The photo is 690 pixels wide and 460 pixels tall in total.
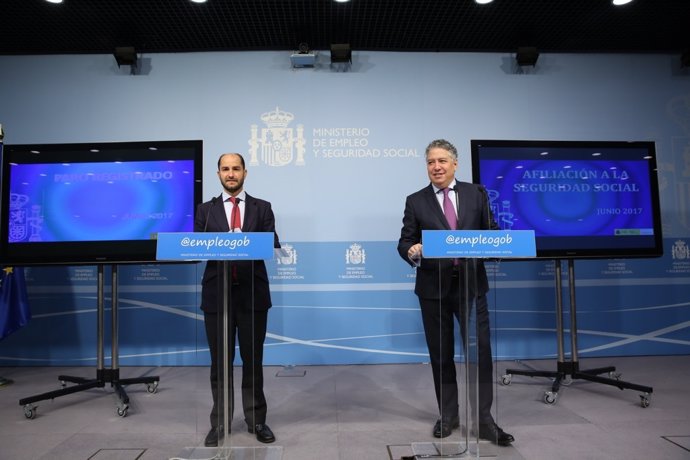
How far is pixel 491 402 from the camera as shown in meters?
2.33

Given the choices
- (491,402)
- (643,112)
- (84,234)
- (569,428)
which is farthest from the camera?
(643,112)

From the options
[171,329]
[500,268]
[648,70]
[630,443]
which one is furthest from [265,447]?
[648,70]

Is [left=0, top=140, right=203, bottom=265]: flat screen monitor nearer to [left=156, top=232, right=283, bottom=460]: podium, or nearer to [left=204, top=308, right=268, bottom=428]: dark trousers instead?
[left=204, top=308, right=268, bottom=428]: dark trousers

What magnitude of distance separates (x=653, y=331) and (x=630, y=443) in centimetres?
266

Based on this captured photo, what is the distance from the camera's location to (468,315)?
7.49 feet

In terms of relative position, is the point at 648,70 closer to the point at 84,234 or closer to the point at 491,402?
the point at 491,402

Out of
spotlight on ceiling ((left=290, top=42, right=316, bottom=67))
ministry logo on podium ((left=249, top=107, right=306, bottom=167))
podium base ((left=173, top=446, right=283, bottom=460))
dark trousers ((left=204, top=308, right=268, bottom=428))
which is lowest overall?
podium base ((left=173, top=446, right=283, bottom=460))

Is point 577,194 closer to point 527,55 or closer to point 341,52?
point 527,55

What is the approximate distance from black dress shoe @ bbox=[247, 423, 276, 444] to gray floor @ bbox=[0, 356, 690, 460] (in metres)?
0.05

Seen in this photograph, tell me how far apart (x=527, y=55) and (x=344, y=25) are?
6.36 feet

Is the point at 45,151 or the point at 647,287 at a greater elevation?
the point at 45,151

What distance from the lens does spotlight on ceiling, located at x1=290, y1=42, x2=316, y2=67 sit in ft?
14.9

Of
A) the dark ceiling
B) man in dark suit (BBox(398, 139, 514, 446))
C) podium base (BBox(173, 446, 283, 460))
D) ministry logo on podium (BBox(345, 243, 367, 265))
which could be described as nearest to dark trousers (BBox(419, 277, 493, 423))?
man in dark suit (BBox(398, 139, 514, 446))

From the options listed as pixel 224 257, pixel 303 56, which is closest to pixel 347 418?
pixel 224 257
